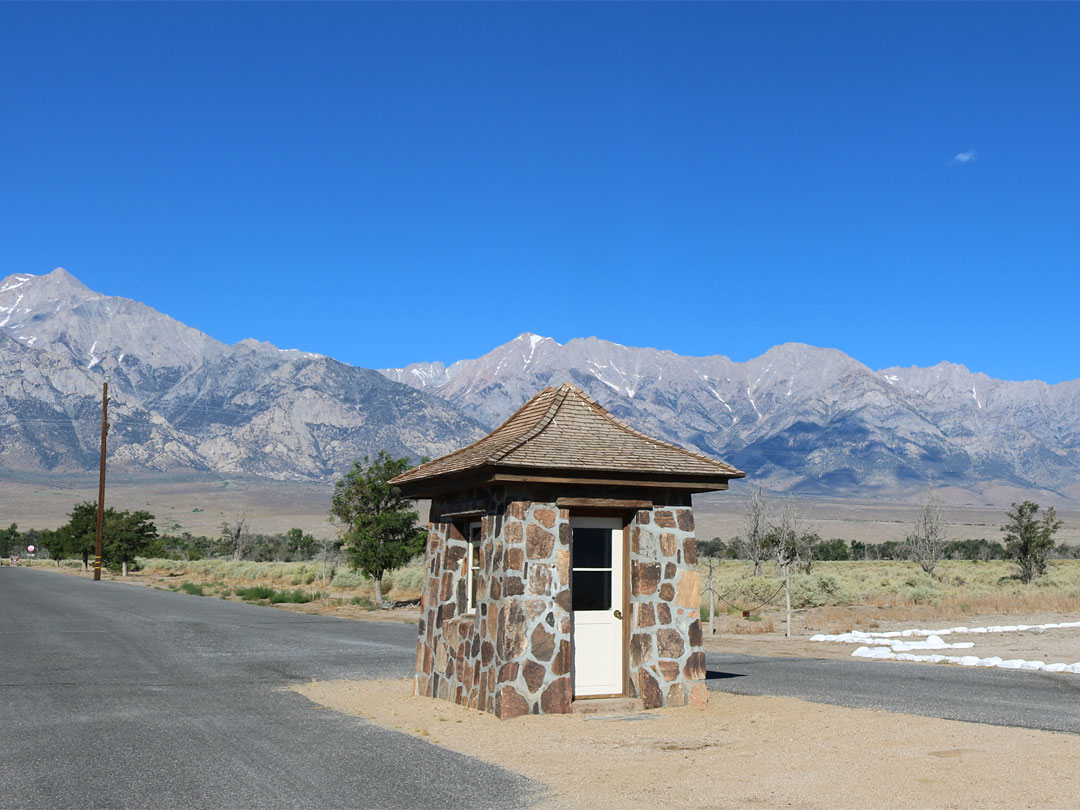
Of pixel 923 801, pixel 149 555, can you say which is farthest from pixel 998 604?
pixel 149 555

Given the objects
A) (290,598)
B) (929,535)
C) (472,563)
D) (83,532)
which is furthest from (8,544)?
(472,563)

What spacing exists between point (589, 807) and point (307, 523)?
141 meters

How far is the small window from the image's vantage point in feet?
43.5

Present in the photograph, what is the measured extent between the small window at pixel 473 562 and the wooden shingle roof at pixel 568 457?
2.33 ft

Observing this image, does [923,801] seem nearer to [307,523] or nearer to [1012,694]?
[1012,694]

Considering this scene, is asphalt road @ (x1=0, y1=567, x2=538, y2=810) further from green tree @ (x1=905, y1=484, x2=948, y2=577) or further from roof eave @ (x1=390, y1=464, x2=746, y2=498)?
green tree @ (x1=905, y1=484, x2=948, y2=577)

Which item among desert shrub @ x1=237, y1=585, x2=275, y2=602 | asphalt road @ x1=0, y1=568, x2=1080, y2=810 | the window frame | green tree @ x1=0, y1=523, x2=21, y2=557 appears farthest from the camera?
green tree @ x1=0, y1=523, x2=21, y2=557

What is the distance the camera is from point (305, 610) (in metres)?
35.9

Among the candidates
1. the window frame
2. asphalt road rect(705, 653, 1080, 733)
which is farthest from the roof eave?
asphalt road rect(705, 653, 1080, 733)

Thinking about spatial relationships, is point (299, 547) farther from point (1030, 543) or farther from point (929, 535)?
point (1030, 543)

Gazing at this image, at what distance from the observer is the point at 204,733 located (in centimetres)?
1138

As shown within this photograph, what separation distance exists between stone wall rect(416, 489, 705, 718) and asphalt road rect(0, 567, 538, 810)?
152cm

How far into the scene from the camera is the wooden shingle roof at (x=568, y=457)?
12.0 metres

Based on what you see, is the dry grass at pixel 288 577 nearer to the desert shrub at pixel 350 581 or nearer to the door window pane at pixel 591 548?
the desert shrub at pixel 350 581
